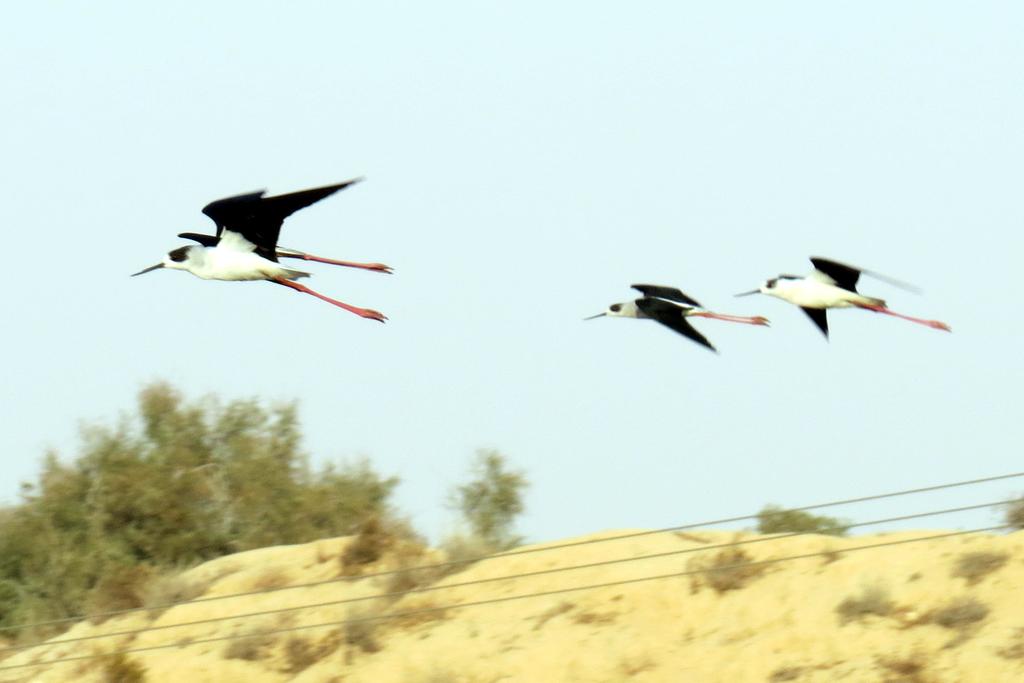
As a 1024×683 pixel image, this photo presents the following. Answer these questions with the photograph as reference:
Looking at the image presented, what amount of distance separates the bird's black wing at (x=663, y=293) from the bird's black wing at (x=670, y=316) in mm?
65

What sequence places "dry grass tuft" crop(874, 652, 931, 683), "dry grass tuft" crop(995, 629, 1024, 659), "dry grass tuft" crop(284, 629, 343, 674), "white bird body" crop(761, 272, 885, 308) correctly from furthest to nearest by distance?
"dry grass tuft" crop(284, 629, 343, 674)
"white bird body" crop(761, 272, 885, 308)
"dry grass tuft" crop(874, 652, 931, 683)
"dry grass tuft" crop(995, 629, 1024, 659)

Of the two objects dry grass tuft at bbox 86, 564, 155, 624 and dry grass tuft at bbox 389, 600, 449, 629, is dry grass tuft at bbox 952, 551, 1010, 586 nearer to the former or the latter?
dry grass tuft at bbox 389, 600, 449, 629

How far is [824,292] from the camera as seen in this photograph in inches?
692

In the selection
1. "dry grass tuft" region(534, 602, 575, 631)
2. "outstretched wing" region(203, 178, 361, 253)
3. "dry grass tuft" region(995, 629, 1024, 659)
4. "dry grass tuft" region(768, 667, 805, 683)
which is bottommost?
"dry grass tuft" region(995, 629, 1024, 659)

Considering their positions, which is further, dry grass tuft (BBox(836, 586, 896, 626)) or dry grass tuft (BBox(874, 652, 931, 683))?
dry grass tuft (BBox(836, 586, 896, 626))

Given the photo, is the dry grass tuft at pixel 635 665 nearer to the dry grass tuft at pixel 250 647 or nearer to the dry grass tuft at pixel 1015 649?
the dry grass tuft at pixel 1015 649

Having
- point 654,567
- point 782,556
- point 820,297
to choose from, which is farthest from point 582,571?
point 820,297

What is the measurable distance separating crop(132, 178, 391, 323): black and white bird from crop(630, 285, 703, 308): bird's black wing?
17.0ft

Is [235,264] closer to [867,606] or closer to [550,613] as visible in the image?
[550,613]

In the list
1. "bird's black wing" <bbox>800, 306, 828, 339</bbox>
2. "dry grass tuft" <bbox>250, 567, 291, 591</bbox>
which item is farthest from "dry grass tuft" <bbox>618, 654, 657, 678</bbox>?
"dry grass tuft" <bbox>250, 567, 291, 591</bbox>

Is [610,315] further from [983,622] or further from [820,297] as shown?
[983,622]

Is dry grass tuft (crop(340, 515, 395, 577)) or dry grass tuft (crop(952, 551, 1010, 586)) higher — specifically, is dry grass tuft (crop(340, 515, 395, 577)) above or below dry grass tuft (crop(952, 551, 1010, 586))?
above

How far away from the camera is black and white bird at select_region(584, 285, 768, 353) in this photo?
18172 mm

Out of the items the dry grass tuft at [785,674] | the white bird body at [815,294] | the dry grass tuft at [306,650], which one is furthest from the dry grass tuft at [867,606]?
the dry grass tuft at [306,650]
